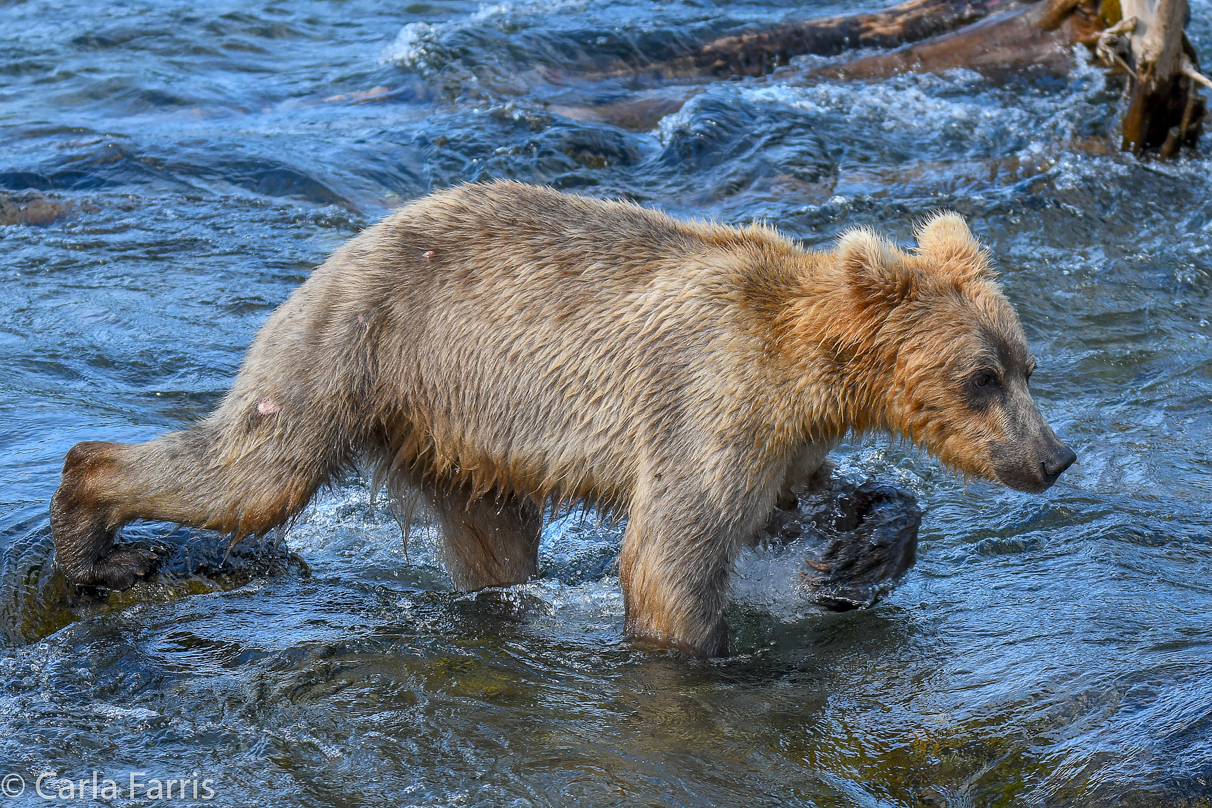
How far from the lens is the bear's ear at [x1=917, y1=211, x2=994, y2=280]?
16.9ft

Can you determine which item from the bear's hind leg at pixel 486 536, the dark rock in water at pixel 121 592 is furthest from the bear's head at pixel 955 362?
the dark rock in water at pixel 121 592

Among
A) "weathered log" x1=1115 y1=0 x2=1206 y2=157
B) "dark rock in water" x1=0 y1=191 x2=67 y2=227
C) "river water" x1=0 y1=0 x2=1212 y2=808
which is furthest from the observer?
"weathered log" x1=1115 y1=0 x2=1206 y2=157

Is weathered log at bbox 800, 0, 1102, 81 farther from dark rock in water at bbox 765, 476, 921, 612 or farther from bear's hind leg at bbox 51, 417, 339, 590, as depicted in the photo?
bear's hind leg at bbox 51, 417, 339, 590

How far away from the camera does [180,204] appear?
1009 centimetres

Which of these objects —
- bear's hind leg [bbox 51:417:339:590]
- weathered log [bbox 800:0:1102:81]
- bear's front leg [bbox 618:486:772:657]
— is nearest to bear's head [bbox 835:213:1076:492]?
bear's front leg [bbox 618:486:772:657]

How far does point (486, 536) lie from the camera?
19.7 feet

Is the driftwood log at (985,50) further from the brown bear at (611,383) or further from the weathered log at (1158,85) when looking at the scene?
the brown bear at (611,383)

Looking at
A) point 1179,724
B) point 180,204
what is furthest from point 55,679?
point 180,204

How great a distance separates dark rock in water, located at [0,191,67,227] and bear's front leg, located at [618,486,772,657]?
666cm

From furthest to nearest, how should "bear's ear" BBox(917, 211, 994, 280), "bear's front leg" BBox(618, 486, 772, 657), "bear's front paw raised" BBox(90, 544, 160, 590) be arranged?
"bear's front paw raised" BBox(90, 544, 160, 590), "bear's ear" BBox(917, 211, 994, 280), "bear's front leg" BBox(618, 486, 772, 657)

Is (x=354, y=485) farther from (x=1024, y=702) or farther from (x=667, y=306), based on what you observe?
(x=1024, y=702)

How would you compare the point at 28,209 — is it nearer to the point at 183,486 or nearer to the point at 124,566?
the point at 124,566

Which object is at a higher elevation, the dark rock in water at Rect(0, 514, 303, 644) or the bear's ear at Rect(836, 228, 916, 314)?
the bear's ear at Rect(836, 228, 916, 314)

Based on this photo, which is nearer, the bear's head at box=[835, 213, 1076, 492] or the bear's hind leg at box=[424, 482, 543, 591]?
the bear's head at box=[835, 213, 1076, 492]
